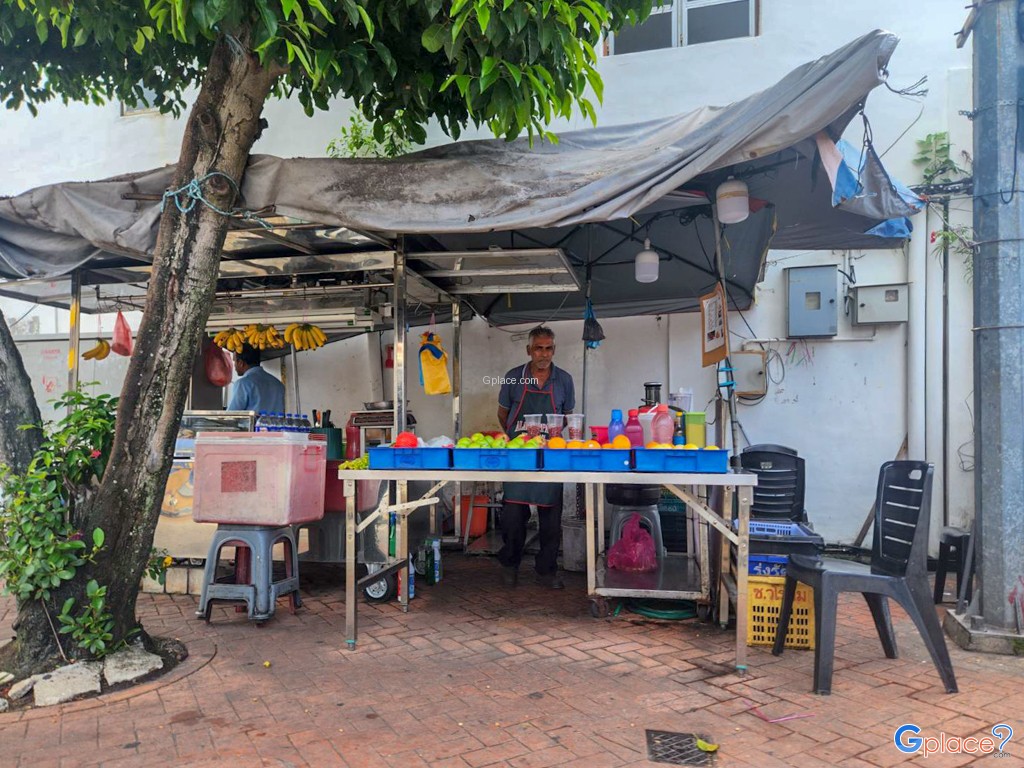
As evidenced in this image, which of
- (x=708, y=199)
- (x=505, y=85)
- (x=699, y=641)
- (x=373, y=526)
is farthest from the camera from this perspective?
(x=373, y=526)

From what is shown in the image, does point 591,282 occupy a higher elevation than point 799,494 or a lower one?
higher

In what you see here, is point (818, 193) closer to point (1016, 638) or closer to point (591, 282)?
point (591, 282)

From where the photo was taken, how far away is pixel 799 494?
18.6ft

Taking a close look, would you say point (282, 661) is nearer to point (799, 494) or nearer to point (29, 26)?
point (799, 494)

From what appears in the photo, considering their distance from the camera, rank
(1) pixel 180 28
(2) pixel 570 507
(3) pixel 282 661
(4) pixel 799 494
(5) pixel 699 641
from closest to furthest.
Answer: (1) pixel 180 28
(3) pixel 282 661
(5) pixel 699 641
(4) pixel 799 494
(2) pixel 570 507

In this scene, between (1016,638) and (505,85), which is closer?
(505,85)

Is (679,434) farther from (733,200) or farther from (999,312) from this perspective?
(999,312)

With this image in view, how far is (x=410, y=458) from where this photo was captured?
168 inches

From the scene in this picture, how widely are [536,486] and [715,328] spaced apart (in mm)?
1836

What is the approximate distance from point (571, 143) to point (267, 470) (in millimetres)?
3080

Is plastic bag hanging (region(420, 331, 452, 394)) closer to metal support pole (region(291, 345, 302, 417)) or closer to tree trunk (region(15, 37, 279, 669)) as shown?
tree trunk (region(15, 37, 279, 669))

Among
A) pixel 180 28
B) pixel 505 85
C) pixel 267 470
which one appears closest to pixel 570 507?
pixel 267 470

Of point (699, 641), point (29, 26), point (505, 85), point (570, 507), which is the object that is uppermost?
point (29, 26)

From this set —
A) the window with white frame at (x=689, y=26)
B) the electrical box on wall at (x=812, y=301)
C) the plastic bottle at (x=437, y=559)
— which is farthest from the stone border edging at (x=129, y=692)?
the window with white frame at (x=689, y=26)
